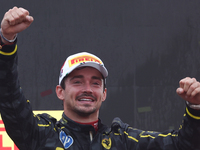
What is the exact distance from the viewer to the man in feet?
5.86

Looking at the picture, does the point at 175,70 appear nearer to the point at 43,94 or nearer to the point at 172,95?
the point at 172,95

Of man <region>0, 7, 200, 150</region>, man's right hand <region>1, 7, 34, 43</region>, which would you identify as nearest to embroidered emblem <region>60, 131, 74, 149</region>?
man <region>0, 7, 200, 150</region>

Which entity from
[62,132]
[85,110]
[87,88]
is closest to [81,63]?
[87,88]

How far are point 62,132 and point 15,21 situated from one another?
3.00 feet

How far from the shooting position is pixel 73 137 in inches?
84.0

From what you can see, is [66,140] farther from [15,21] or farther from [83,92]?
[15,21]

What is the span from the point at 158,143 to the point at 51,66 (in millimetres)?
3326

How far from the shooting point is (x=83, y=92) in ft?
7.12

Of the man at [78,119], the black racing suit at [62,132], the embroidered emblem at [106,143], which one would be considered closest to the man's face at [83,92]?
the man at [78,119]

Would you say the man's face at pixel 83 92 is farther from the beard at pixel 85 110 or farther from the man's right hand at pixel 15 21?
the man's right hand at pixel 15 21

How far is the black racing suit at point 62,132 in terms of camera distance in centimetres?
180

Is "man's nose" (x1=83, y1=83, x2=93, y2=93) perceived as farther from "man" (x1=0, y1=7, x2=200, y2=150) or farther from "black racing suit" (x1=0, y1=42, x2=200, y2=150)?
"black racing suit" (x1=0, y1=42, x2=200, y2=150)

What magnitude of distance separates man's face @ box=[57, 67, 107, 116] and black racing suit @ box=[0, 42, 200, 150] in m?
0.11

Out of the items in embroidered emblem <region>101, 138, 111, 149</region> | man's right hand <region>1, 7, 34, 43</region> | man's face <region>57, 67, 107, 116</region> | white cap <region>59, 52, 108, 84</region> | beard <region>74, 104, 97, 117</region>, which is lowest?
embroidered emblem <region>101, 138, 111, 149</region>
